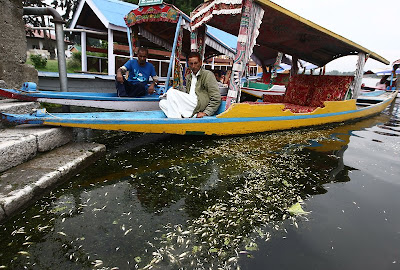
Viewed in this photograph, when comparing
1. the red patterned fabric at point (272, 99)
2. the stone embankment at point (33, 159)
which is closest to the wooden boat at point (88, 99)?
the stone embankment at point (33, 159)

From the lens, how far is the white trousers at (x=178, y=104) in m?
4.40

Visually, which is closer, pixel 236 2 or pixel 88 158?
pixel 88 158

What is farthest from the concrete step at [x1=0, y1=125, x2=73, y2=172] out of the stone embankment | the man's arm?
the man's arm

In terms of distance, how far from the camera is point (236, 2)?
430cm

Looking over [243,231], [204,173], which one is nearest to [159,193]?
[204,173]

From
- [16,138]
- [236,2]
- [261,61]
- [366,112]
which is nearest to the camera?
[16,138]

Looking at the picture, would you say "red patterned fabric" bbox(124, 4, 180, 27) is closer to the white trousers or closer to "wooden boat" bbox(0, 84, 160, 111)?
"wooden boat" bbox(0, 84, 160, 111)

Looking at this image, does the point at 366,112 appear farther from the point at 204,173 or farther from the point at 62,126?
the point at 62,126

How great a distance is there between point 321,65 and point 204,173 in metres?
8.08

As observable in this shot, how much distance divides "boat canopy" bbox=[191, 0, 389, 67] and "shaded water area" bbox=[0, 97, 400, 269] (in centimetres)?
288

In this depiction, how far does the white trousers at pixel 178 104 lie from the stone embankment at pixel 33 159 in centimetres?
147

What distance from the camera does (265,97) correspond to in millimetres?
8227

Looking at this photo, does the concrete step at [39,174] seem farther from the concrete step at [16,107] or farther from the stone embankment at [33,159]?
the concrete step at [16,107]

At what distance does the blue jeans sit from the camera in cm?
613
